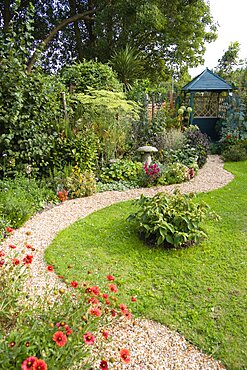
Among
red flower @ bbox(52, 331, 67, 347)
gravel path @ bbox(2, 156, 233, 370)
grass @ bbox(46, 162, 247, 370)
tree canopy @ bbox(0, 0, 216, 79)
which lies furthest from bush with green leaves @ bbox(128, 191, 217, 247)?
tree canopy @ bbox(0, 0, 216, 79)

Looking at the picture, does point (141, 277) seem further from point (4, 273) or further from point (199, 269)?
point (4, 273)

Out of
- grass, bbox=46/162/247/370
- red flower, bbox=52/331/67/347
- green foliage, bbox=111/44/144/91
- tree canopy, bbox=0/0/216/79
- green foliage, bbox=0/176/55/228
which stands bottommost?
grass, bbox=46/162/247/370

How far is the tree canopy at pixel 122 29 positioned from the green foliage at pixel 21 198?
8.27m

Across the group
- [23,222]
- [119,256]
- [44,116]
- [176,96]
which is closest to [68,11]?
[176,96]

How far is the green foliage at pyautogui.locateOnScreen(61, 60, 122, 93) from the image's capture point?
24.9 feet

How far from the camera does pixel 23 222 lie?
408 cm

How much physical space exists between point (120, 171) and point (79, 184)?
114cm

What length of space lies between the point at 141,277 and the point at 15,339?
1.63 m

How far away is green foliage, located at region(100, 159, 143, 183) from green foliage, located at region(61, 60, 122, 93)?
7.84ft

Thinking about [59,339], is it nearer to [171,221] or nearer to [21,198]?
[171,221]

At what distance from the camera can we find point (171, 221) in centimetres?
343

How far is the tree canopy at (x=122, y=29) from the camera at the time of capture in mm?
11141

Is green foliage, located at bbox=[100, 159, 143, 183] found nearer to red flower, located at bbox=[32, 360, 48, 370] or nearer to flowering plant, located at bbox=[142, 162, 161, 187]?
flowering plant, located at bbox=[142, 162, 161, 187]

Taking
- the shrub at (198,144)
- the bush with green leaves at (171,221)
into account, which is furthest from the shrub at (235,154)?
the bush with green leaves at (171,221)
